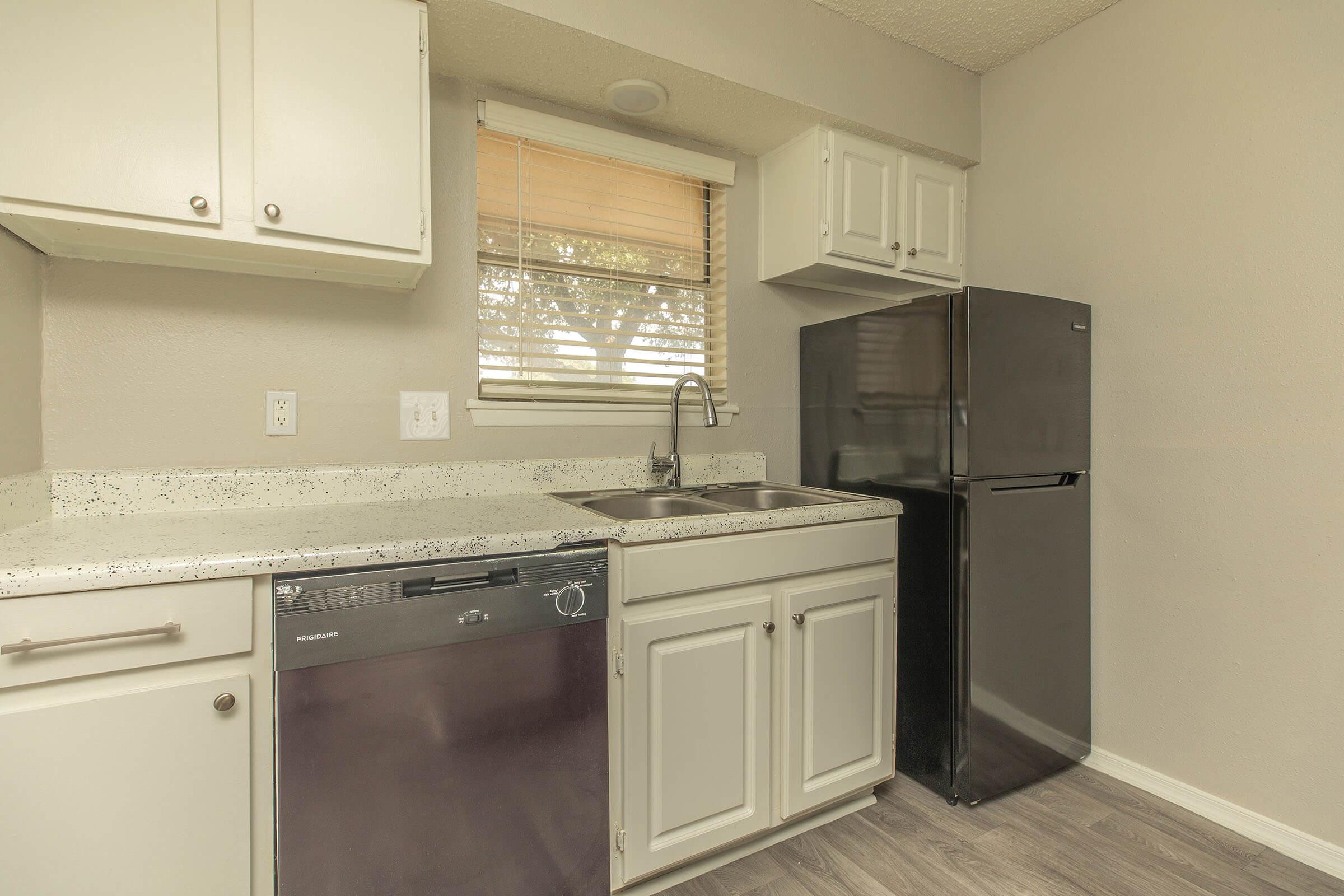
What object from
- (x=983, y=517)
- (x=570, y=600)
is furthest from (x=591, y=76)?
(x=983, y=517)

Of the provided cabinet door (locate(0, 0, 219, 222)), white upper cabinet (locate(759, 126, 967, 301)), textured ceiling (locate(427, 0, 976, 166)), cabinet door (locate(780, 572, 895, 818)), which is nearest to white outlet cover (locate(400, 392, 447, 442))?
cabinet door (locate(0, 0, 219, 222))

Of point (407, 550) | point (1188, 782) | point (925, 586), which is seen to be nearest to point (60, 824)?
point (407, 550)

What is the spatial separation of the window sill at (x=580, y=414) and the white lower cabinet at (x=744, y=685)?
2.27 feet

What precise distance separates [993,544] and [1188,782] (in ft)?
2.99

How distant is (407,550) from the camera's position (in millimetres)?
1180

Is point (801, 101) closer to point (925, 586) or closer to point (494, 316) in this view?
point (494, 316)

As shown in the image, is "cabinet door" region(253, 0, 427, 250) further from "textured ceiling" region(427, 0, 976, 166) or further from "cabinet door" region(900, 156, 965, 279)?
"cabinet door" region(900, 156, 965, 279)

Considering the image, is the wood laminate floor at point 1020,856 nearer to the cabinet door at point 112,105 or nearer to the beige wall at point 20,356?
the beige wall at point 20,356

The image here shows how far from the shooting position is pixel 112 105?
123 centimetres

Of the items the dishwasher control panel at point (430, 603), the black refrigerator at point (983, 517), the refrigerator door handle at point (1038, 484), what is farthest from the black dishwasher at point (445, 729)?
the refrigerator door handle at point (1038, 484)

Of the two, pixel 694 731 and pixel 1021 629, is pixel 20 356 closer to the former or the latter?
Result: pixel 694 731

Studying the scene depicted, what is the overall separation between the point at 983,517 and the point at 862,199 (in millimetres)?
1111

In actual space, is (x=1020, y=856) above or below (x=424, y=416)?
below

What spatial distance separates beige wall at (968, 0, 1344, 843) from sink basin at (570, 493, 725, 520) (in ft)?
4.45
